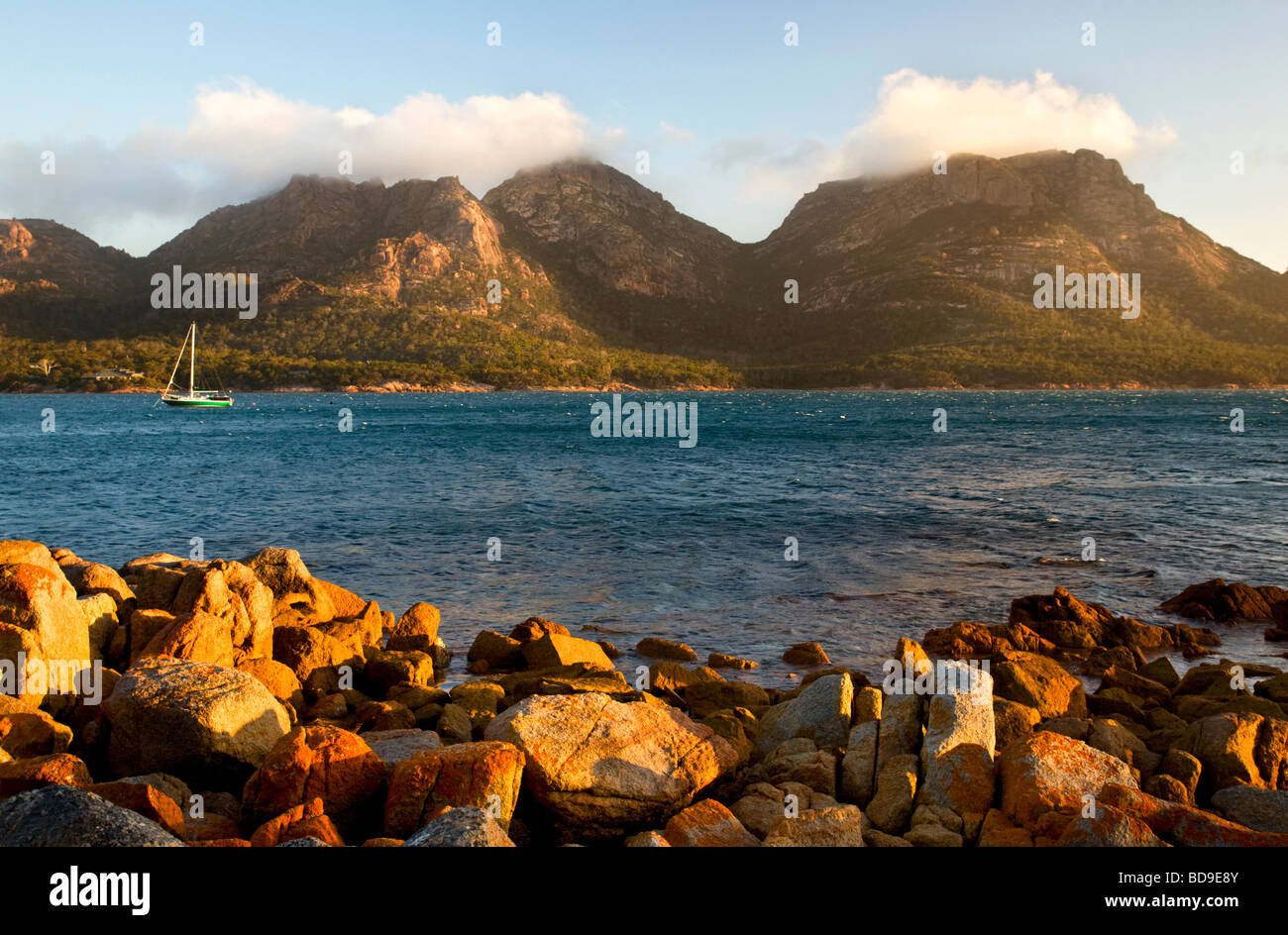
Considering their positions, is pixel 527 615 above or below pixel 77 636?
below

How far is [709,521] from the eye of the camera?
3017 cm

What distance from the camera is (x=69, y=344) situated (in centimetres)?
19312

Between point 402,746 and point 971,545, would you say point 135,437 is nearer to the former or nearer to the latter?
point 971,545

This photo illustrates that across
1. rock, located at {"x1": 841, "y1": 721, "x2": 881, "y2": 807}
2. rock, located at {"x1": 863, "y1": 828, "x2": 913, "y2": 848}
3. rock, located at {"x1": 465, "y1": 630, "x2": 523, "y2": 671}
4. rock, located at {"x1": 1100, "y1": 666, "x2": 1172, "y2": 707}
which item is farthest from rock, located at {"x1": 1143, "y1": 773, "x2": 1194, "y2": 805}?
rock, located at {"x1": 465, "y1": 630, "x2": 523, "y2": 671}

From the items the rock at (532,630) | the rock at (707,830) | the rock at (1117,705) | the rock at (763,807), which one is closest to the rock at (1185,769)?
the rock at (1117,705)

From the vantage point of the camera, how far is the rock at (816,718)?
9.41 meters

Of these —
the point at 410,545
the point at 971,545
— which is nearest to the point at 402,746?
the point at 410,545

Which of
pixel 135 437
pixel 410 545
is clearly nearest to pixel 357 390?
pixel 135 437

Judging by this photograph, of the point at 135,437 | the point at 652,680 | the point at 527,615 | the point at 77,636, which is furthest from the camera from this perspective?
the point at 135,437

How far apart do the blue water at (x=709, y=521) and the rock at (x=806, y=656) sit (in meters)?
0.30
